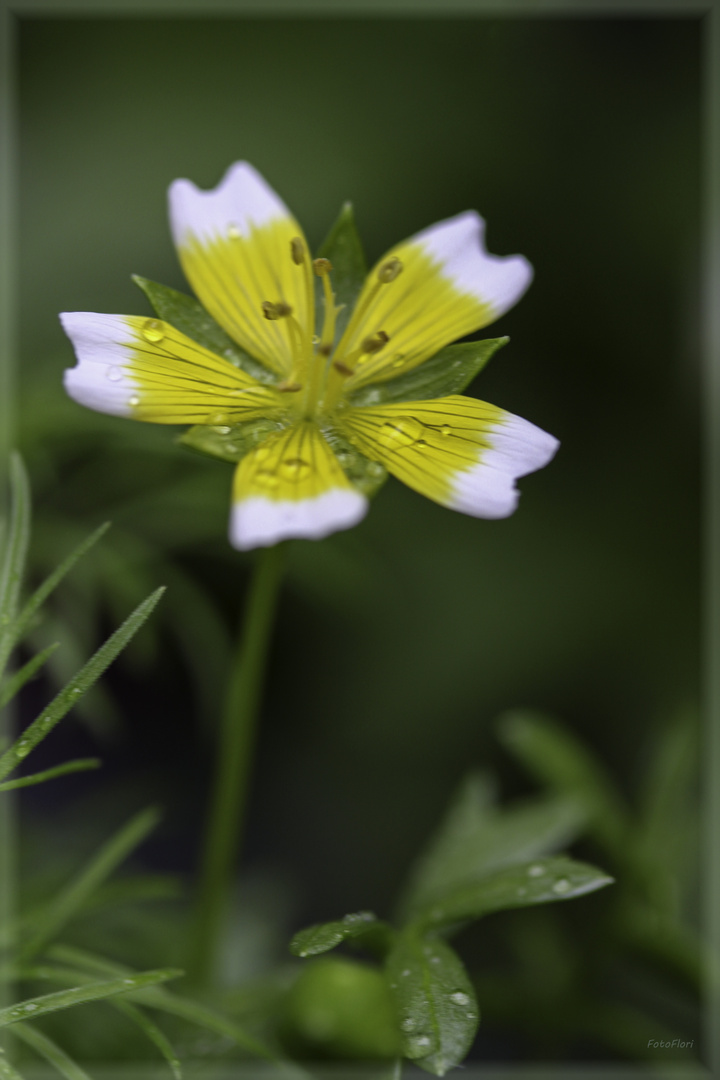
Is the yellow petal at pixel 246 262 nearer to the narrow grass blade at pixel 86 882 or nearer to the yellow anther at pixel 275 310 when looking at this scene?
the yellow anther at pixel 275 310

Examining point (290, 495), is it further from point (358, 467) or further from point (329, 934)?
point (329, 934)

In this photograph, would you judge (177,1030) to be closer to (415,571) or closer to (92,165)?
(415,571)

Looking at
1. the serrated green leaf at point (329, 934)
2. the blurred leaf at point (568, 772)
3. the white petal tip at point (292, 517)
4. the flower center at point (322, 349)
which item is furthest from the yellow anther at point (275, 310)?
the blurred leaf at point (568, 772)

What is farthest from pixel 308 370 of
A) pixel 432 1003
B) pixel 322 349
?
pixel 432 1003

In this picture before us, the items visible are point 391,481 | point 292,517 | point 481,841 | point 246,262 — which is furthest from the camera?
point 391,481

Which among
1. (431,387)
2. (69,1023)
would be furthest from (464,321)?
(69,1023)
